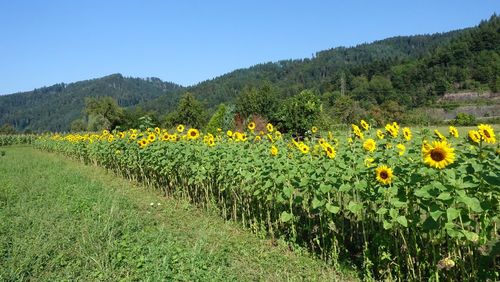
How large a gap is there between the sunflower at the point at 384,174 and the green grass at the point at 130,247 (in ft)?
3.45

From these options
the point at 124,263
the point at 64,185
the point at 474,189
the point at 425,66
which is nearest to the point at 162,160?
the point at 64,185

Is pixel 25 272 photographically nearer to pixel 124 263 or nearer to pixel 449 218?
pixel 124 263

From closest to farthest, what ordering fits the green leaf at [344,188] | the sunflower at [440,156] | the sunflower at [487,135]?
the sunflower at [440,156]
the sunflower at [487,135]
the green leaf at [344,188]

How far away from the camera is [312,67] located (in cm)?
12094

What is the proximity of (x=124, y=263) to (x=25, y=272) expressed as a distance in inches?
33.8

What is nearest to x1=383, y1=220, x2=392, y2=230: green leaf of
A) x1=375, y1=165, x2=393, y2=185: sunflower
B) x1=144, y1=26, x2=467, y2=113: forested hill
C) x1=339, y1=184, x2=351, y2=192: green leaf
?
x1=375, y1=165, x2=393, y2=185: sunflower

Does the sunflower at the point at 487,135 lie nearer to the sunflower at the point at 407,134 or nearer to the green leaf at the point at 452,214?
the green leaf at the point at 452,214

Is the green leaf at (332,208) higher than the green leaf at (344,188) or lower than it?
lower

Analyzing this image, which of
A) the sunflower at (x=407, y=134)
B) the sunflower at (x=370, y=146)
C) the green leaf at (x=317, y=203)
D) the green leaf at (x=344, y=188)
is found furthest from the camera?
the sunflower at (x=407, y=134)

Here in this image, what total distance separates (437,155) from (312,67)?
397 feet

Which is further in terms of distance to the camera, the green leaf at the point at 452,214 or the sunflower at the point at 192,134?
the sunflower at the point at 192,134

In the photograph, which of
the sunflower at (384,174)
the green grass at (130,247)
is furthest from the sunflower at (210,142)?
the sunflower at (384,174)

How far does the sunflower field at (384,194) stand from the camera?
10.0 ft

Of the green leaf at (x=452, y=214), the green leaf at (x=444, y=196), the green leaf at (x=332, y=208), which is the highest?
the green leaf at (x=444, y=196)
